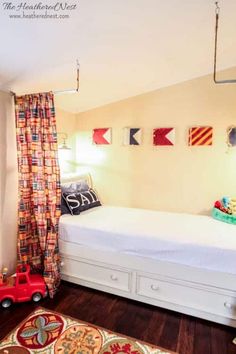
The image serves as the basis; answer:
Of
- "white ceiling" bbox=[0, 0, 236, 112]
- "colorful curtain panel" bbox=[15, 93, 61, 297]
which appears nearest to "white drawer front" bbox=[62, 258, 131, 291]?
"colorful curtain panel" bbox=[15, 93, 61, 297]

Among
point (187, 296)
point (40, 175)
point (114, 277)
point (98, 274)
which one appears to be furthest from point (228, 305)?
point (40, 175)

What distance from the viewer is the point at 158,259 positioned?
2002 mm

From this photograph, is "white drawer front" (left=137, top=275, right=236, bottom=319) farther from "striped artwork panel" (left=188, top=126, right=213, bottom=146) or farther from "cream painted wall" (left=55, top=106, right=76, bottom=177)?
"cream painted wall" (left=55, top=106, right=76, bottom=177)

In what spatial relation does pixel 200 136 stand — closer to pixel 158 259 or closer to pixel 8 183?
pixel 158 259

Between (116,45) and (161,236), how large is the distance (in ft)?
5.42

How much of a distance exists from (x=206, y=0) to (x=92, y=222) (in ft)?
6.62

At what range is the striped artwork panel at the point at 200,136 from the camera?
8.75ft

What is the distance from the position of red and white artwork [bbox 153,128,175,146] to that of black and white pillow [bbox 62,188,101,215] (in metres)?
1.10

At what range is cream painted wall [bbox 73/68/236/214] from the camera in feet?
8.69

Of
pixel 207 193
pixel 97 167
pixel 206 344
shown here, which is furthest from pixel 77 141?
pixel 206 344

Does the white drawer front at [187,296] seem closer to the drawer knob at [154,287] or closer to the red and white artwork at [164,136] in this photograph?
the drawer knob at [154,287]

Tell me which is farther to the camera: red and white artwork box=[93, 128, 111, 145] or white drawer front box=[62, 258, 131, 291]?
red and white artwork box=[93, 128, 111, 145]

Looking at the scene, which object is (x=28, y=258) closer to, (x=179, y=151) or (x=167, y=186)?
(x=167, y=186)

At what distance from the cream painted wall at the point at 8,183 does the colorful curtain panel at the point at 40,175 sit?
11 cm
